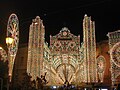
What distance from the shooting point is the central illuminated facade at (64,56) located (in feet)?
108

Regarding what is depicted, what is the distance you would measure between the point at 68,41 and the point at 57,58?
2650mm

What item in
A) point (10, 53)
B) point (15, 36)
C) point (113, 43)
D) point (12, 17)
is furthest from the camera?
point (113, 43)

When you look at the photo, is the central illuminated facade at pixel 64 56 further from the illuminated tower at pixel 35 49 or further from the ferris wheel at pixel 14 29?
the ferris wheel at pixel 14 29

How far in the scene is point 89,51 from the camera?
33594 mm

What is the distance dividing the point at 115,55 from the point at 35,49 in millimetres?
9874

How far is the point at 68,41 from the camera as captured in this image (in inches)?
1481

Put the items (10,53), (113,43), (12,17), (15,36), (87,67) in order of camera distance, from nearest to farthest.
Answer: (10,53) < (15,36) < (12,17) < (87,67) < (113,43)

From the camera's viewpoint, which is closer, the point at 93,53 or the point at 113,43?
the point at 93,53

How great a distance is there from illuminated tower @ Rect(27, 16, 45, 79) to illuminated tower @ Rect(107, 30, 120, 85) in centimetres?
867

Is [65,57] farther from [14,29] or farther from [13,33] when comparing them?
[13,33]

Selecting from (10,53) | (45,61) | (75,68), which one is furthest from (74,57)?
(10,53)

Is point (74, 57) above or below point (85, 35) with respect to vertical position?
below

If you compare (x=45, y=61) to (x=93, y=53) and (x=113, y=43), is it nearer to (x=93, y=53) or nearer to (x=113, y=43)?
(x=93, y=53)

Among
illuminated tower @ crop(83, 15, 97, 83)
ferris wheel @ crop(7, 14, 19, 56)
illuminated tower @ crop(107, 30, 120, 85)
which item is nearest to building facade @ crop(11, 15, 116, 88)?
illuminated tower @ crop(83, 15, 97, 83)
